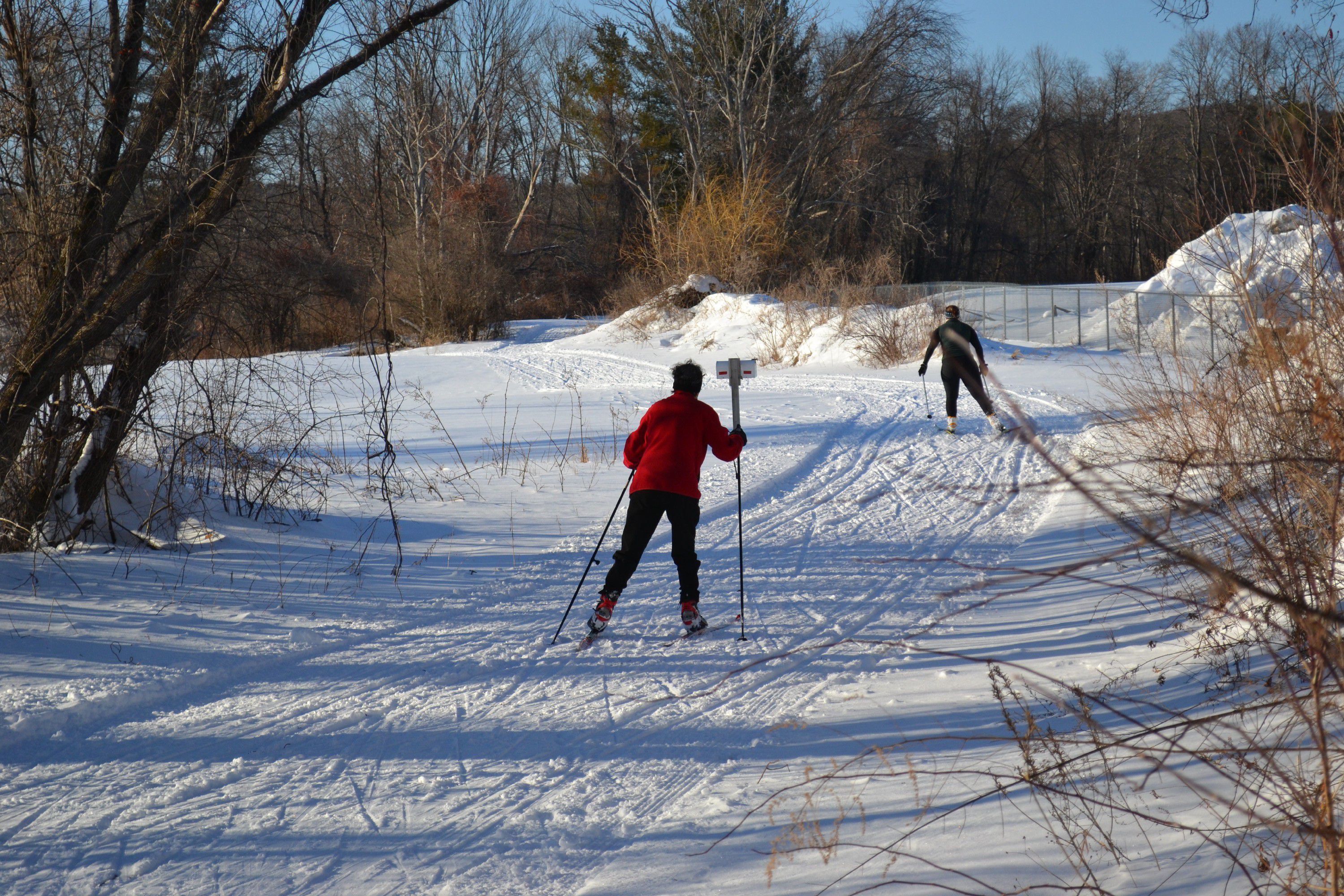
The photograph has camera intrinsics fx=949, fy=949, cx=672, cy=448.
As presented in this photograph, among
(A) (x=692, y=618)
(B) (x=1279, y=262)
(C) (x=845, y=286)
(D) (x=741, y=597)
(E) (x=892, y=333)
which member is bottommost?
(A) (x=692, y=618)

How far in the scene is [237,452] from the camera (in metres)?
8.51

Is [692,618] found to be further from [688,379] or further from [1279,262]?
[1279,262]

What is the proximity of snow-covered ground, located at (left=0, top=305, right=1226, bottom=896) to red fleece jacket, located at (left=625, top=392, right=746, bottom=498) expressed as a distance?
3.22 feet

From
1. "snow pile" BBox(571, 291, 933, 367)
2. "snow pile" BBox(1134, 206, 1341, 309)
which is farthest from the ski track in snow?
"snow pile" BBox(571, 291, 933, 367)

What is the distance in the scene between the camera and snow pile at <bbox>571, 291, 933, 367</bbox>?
23.8 meters

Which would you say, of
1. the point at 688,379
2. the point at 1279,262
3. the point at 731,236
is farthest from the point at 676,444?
the point at 731,236

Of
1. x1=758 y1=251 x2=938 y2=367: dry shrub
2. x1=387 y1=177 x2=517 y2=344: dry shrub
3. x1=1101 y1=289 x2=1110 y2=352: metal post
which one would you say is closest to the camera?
x1=758 y1=251 x2=938 y2=367: dry shrub

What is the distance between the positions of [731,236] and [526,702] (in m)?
30.0

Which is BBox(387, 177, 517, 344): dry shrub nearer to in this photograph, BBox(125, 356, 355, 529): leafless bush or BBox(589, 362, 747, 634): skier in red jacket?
BBox(125, 356, 355, 529): leafless bush

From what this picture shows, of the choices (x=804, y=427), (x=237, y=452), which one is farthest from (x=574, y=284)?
(x=237, y=452)

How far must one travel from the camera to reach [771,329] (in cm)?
2756

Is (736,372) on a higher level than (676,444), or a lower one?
higher

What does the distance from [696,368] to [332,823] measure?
11.7ft

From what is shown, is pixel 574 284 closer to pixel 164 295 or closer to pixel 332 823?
pixel 164 295
